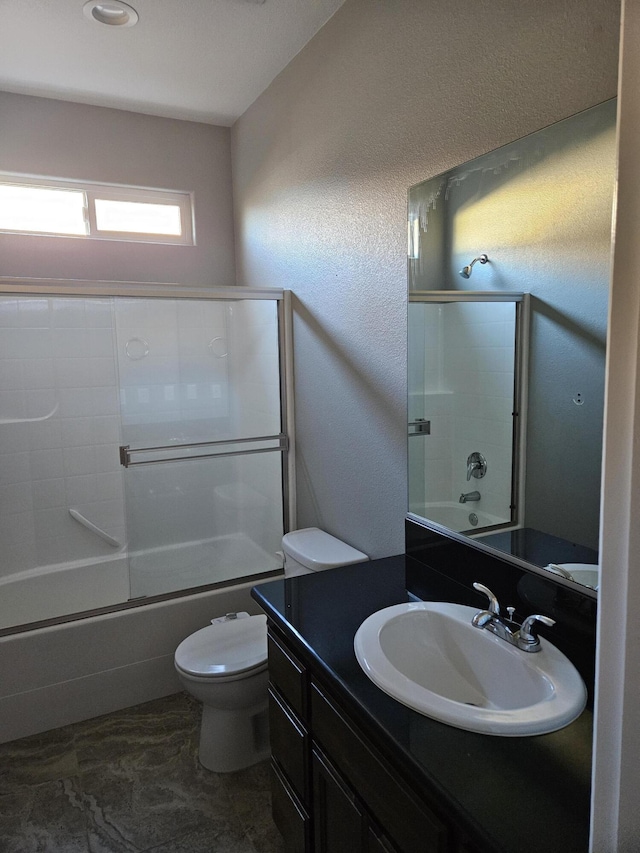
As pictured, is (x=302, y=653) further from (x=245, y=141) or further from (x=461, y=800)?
(x=245, y=141)

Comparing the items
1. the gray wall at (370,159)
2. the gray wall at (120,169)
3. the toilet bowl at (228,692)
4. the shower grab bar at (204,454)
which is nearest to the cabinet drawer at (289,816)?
the toilet bowl at (228,692)

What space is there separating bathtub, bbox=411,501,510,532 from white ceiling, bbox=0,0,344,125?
190 cm

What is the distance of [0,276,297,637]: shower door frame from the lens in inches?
93.6

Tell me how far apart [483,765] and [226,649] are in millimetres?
1390

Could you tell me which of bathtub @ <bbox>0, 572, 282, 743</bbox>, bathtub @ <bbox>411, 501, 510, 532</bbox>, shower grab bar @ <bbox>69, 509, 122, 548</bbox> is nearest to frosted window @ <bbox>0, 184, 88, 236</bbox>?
shower grab bar @ <bbox>69, 509, 122, 548</bbox>

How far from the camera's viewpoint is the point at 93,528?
323 cm

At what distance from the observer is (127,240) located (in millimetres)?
3215

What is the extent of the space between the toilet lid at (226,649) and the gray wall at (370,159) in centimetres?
54

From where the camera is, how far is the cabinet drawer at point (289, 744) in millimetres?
1463

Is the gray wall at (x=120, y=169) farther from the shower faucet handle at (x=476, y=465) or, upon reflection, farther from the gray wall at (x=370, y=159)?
the shower faucet handle at (x=476, y=465)

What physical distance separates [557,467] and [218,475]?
73.5 inches

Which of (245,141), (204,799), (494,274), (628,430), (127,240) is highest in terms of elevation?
(245,141)

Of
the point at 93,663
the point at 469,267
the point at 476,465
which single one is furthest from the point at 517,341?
the point at 93,663

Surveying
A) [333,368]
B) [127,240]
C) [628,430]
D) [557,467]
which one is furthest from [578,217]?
[127,240]
